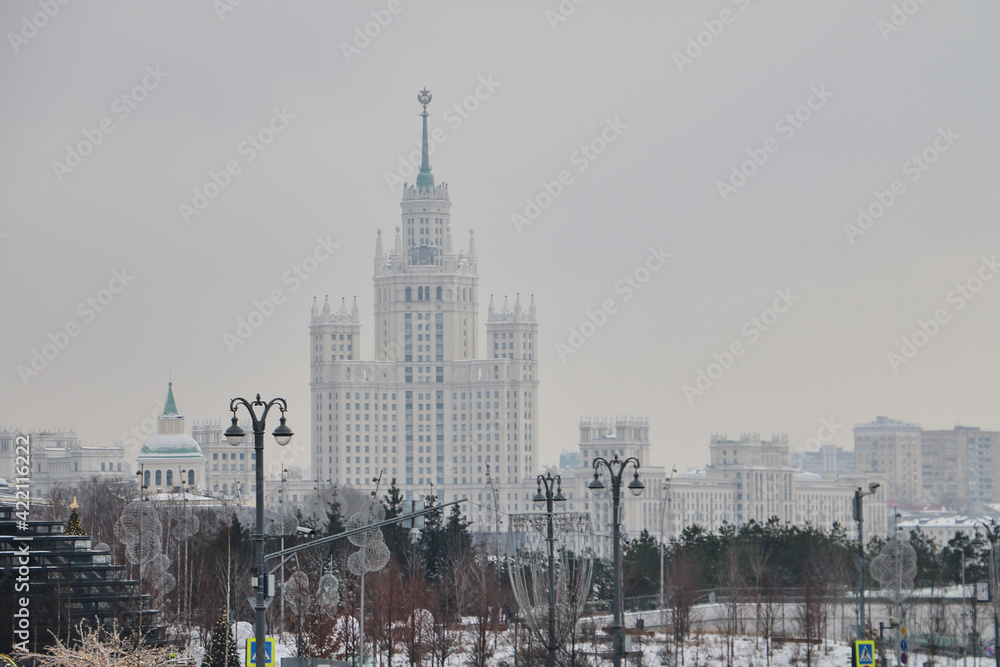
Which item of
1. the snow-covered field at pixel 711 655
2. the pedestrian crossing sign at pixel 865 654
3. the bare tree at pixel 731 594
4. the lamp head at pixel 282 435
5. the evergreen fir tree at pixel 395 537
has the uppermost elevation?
the lamp head at pixel 282 435

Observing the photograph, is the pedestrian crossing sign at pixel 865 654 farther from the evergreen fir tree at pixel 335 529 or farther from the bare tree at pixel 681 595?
the evergreen fir tree at pixel 335 529

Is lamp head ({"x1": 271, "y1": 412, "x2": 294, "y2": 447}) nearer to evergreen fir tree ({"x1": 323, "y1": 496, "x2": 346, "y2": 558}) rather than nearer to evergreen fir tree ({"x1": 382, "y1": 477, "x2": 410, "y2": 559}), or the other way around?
evergreen fir tree ({"x1": 323, "y1": 496, "x2": 346, "y2": 558})

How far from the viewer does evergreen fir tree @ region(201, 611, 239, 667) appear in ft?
163

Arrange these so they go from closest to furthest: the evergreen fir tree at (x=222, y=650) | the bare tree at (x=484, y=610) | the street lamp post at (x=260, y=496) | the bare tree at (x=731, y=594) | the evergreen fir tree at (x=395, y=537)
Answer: the street lamp post at (x=260, y=496), the evergreen fir tree at (x=222, y=650), the bare tree at (x=484, y=610), the bare tree at (x=731, y=594), the evergreen fir tree at (x=395, y=537)

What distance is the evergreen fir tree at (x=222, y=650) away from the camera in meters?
49.8

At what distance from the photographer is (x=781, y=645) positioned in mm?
72000

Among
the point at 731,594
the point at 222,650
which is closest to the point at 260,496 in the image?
the point at 222,650

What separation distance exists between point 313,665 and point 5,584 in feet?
39.5

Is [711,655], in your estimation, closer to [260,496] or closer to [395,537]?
[395,537]

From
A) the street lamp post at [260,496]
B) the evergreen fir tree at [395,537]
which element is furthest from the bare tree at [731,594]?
the street lamp post at [260,496]

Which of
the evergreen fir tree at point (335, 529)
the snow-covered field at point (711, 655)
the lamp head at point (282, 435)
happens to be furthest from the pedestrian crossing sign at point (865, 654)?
the evergreen fir tree at point (335, 529)

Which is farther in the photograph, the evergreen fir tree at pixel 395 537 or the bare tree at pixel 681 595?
the evergreen fir tree at pixel 395 537

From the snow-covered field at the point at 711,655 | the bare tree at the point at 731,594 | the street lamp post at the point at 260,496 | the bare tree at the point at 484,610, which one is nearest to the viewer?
the street lamp post at the point at 260,496

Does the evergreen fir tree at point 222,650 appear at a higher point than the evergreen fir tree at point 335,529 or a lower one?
lower
